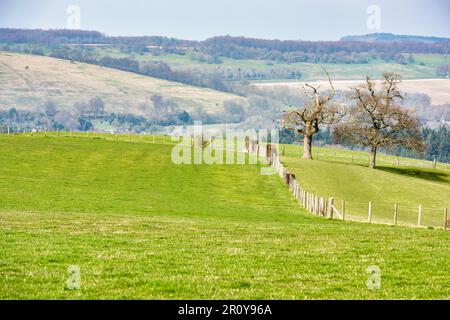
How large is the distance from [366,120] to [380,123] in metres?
3.02

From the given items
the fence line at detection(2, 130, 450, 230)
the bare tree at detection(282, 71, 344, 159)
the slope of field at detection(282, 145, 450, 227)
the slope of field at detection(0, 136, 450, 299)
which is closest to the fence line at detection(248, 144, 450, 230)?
the fence line at detection(2, 130, 450, 230)

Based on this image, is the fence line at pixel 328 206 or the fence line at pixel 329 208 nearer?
the fence line at pixel 329 208

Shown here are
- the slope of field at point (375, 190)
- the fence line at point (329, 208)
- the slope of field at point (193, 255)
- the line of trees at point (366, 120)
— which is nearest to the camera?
the slope of field at point (193, 255)

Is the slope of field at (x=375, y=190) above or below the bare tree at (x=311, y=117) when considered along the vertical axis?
below

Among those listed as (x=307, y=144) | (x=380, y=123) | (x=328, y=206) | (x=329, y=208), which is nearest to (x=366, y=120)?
(x=380, y=123)

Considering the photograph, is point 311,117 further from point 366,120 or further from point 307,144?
point 366,120

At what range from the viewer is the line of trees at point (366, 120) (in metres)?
113

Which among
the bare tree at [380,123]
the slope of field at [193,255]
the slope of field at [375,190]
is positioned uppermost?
the slope of field at [193,255]

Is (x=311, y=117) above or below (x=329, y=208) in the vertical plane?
below

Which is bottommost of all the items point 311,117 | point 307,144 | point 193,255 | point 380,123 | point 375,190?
point 375,190

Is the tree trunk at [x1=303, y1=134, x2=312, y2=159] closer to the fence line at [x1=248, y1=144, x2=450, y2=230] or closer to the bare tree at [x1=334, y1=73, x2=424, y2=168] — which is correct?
the bare tree at [x1=334, y1=73, x2=424, y2=168]

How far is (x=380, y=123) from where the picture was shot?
116188mm

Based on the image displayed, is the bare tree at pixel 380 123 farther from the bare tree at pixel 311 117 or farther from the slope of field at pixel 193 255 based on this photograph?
the slope of field at pixel 193 255

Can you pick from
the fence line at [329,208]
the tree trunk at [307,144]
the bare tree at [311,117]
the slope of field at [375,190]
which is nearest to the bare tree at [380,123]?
the bare tree at [311,117]
